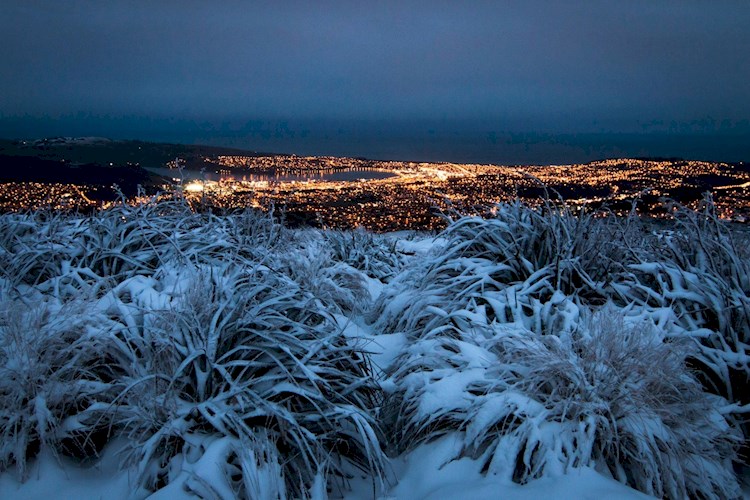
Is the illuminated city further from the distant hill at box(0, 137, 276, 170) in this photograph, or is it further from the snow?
the distant hill at box(0, 137, 276, 170)

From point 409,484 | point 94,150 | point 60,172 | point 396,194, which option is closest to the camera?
point 409,484

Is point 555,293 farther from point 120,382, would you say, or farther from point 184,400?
point 120,382

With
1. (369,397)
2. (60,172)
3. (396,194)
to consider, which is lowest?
(369,397)

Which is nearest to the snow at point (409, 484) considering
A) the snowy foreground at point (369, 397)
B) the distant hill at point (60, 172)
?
the snowy foreground at point (369, 397)

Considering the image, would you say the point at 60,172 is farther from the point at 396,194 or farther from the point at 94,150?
the point at 94,150

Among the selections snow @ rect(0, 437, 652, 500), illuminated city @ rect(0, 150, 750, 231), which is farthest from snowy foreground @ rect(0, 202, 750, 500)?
illuminated city @ rect(0, 150, 750, 231)

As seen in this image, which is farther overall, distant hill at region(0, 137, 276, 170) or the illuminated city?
distant hill at region(0, 137, 276, 170)

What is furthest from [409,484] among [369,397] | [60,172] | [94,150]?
[94,150]

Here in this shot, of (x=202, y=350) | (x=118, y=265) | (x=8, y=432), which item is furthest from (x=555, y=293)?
(x=118, y=265)
